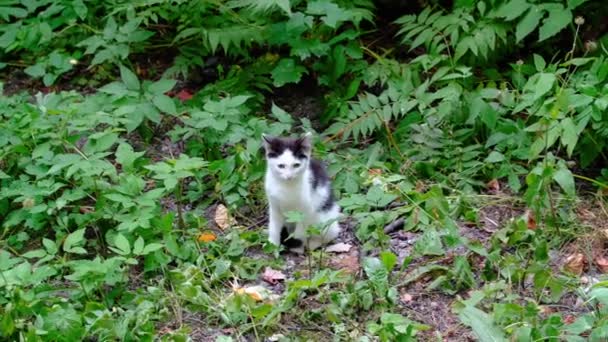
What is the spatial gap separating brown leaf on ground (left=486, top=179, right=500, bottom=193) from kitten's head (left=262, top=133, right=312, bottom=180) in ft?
4.25

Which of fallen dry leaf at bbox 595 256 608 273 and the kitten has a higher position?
the kitten

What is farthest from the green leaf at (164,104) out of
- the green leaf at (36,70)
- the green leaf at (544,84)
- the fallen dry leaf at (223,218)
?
the green leaf at (544,84)

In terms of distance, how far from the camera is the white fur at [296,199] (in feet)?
17.5

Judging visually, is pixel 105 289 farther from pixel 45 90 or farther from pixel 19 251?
pixel 45 90

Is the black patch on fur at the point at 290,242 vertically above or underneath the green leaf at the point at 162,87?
underneath

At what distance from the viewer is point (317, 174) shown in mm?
5617

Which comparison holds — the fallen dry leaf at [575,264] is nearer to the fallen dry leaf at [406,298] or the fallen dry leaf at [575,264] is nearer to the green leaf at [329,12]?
the fallen dry leaf at [406,298]

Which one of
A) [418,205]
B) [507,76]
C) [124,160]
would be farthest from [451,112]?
[124,160]

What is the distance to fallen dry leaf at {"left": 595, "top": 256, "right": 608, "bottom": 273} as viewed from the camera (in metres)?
5.16

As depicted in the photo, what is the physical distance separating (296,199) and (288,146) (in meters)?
0.31

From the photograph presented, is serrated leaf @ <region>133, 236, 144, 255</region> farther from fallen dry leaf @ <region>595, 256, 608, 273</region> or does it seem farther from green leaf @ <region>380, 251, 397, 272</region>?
fallen dry leaf @ <region>595, 256, 608, 273</region>

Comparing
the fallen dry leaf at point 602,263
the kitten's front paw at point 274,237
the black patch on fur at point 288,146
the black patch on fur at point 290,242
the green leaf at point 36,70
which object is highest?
the black patch on fur at point 288,146

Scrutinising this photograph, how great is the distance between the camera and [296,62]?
274 inches

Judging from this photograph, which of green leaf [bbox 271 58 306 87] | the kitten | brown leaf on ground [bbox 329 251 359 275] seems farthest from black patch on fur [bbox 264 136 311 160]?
green leaf [bbox 271 58 306 87]
